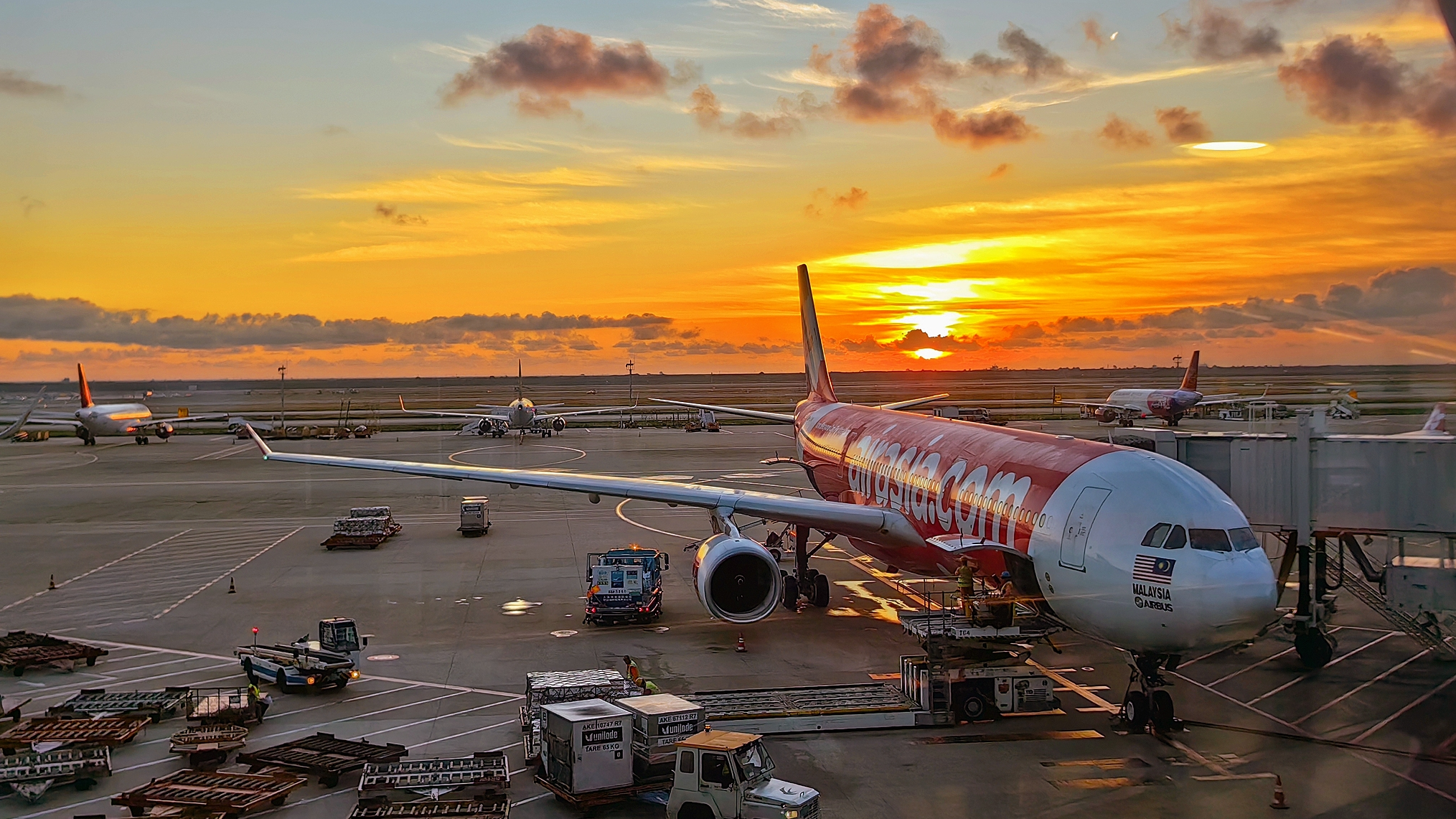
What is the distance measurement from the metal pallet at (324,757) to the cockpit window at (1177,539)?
44.0ft

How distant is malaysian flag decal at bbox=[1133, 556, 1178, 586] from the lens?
16.7 m

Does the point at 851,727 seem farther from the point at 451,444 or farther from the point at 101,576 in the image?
the point at 451,444

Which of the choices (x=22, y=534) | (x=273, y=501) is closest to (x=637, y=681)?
(x=22, y=534)

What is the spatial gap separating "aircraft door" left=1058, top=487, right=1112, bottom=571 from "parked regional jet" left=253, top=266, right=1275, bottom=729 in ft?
0.09

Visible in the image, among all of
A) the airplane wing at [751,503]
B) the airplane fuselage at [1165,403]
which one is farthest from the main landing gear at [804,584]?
the airplane fuselage at [1165,403]

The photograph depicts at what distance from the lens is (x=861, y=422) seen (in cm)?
3381

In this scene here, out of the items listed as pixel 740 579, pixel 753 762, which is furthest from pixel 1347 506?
pixel 753 762

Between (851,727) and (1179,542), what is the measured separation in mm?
7010

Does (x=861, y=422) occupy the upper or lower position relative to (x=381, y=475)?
upper

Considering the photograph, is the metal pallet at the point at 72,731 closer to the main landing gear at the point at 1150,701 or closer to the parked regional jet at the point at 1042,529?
the parked regional jet at the point at 1042,529

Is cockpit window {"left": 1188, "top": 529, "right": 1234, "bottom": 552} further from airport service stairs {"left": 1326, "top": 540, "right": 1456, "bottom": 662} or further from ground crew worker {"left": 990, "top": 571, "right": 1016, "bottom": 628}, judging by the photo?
airport service stairs {"left": 1326, "top": 540, "right": 1456, "bottom": 662}

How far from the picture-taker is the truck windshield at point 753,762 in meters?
15.2

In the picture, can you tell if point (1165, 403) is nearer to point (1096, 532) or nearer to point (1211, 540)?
point (1096, 532)

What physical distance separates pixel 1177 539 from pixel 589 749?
9.97 metres
